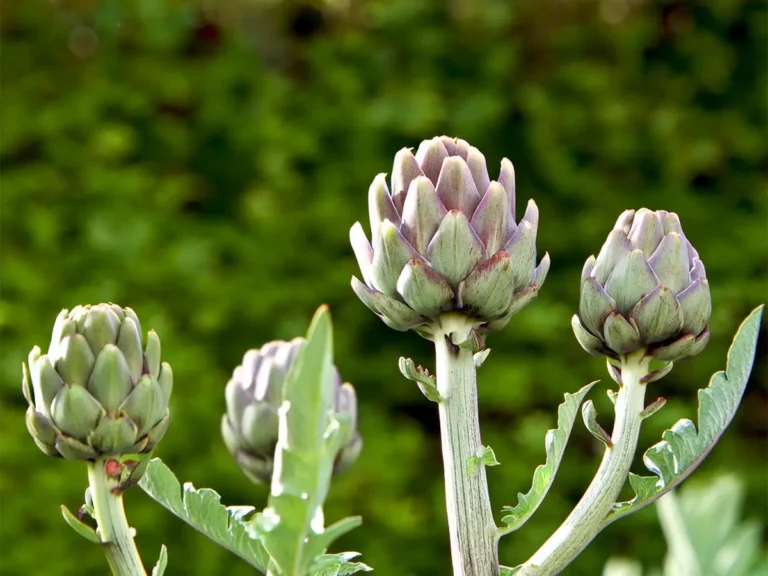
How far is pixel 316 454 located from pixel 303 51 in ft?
5.60

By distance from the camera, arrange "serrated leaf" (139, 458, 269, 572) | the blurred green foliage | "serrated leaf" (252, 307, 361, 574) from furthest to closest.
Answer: the blurred green foliage → "serrated leaf" (139, 458, 269, 572) → "serrated leaf" (252, 307, 361, 574)

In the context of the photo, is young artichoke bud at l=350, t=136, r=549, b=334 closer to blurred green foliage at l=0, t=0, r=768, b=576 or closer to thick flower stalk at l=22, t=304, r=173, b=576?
thick flower stalk at l=22, t=304, r=173, b=576

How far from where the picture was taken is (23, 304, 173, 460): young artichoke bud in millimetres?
528

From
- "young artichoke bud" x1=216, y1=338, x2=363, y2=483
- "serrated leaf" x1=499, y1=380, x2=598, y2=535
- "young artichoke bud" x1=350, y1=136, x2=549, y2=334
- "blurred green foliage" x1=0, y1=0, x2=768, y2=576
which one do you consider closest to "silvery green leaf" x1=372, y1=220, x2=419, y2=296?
"young artichoke bud" x1=350, y1=136, x2=549, y2=334

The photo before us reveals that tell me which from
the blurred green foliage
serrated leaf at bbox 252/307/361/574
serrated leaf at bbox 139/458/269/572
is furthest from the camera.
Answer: the blurred green foliage

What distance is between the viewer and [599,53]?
2111 mm

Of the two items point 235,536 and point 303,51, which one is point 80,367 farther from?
point 303,51

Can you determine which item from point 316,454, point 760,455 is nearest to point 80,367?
point 316,454

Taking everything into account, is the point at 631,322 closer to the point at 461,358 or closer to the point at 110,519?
the point at 461,358

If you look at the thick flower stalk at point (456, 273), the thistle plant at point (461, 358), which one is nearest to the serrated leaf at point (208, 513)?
the thistle plant at point (461, 358)

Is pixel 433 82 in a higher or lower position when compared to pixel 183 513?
higher

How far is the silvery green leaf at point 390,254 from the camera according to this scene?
503 millimetres

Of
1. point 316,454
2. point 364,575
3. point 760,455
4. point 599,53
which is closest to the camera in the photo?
point 316,454

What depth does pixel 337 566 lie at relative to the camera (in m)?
0.51
